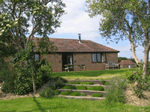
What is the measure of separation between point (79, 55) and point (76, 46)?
6.43ft

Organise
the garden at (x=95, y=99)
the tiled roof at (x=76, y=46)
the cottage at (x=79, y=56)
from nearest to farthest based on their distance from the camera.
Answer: the garden at (x=95, y=99)
the cottage at (x=79, y=56)
the tiled roof at (x=76, y=46)

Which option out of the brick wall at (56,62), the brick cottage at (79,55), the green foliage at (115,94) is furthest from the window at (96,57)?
the green foliage at (115,94)

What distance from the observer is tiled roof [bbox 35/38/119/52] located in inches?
816

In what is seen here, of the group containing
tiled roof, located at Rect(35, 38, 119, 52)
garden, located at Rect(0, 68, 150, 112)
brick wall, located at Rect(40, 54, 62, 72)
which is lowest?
garden, located at Rect(0, 68, 150, 112)

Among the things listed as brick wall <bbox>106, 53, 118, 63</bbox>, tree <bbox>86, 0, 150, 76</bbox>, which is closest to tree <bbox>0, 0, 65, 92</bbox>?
tree <bbox>86, 0, 150, 76</bbox>

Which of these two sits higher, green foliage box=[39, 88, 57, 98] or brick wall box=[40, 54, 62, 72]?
brick wall box=[40, 54, 62, 72]

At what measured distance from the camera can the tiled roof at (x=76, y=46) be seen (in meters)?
20.7

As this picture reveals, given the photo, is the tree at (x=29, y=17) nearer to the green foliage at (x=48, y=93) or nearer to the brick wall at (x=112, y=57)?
the green foliage at (x=48, y=93)

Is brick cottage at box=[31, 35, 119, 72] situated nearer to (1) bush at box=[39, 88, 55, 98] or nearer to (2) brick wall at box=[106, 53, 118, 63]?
(2) brick wall at box=[106, 53, 118, 63]

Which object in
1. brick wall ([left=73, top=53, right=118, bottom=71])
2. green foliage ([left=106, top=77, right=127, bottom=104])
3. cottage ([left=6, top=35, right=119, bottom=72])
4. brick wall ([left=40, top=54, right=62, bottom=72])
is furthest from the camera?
brick wall ([left=73, top=53, right=118, bottom=71])

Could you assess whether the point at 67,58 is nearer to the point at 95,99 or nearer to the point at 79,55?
the point at 79,55

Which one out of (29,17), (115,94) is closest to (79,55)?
(29,17)

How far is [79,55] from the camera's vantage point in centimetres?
2066

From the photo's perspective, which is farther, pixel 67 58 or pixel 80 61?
pixel 67 58
